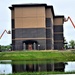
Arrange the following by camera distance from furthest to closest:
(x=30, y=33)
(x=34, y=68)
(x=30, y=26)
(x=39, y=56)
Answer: (x=30, y=33), (x=30, y=26), (x=39, y=56), (x=34, y=68)

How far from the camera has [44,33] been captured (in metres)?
106

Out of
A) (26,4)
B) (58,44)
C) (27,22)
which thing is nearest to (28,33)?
(27,22)

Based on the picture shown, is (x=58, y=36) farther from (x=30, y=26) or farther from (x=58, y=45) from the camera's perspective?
(x=30, y=26)

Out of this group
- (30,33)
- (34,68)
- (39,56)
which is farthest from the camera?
(30,33)

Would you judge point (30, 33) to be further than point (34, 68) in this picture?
Yes

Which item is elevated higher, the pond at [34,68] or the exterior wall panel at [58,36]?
the exterior wall panel at [58,36]

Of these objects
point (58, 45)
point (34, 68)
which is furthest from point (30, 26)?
point (34, 68)

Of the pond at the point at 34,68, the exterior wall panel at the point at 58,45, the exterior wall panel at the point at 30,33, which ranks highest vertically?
the exterior wall panel at the point at 30,33

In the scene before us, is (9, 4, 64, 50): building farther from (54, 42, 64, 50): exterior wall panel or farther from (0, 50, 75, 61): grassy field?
(0, 50, 75, 61): grassy field

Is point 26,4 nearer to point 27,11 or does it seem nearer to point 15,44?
point 27,11

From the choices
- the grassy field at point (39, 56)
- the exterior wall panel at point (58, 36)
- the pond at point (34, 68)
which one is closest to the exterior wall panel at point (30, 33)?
the exterior wall panel at point (58, 36)

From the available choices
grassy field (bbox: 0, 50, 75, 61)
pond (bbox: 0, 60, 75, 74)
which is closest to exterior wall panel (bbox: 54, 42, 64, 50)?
grassy field (bbox: 0, 50, 75, 61)

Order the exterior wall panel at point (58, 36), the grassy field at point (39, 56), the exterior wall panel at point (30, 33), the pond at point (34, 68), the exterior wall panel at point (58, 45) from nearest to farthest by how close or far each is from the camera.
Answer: the pond at point (34, 68)
the grassy field at point (39, 56)
the exterior wall panel at point (30, 33)
the exterior wall panel at point (58, 45)
the exterior wall panel at point (58, 36)

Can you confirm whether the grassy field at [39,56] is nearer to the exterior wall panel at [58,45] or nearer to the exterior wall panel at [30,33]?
the exterior wall panel at [30,33]
